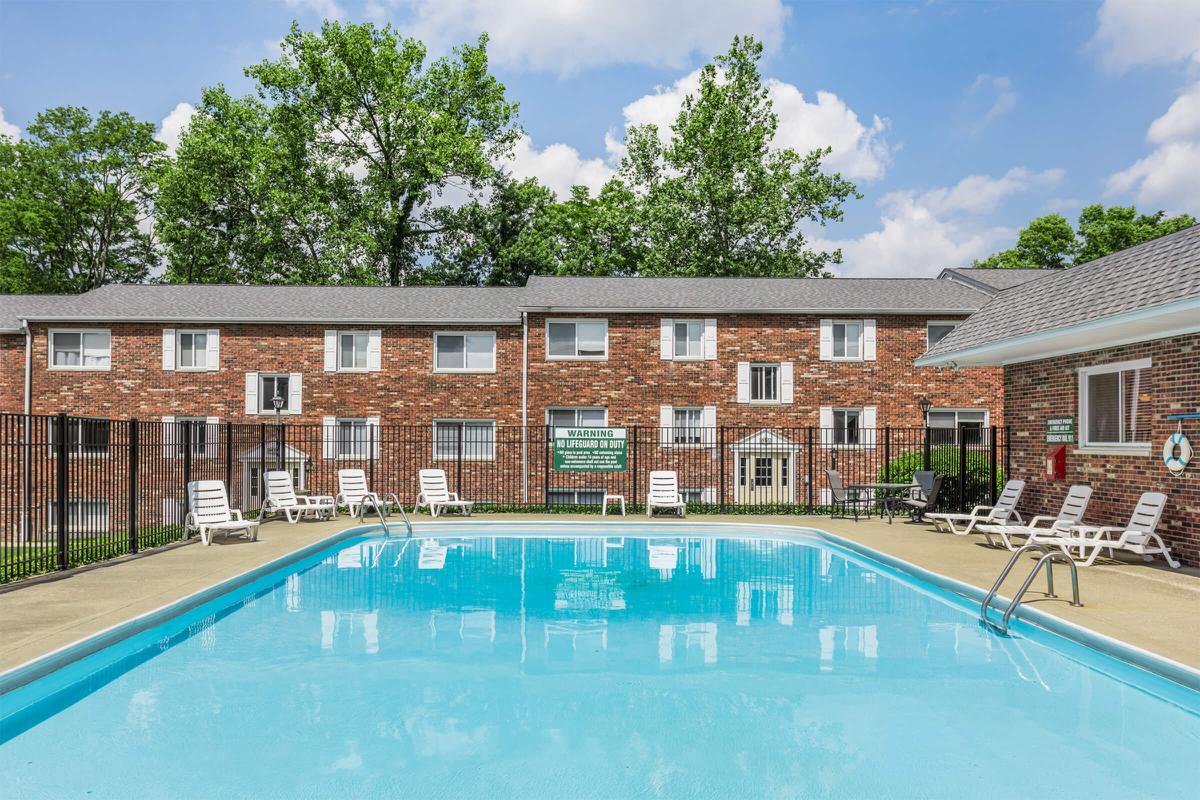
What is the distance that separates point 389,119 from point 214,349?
16.5 meters

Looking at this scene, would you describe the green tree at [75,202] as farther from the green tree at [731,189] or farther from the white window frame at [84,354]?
the green tree at [731,189]

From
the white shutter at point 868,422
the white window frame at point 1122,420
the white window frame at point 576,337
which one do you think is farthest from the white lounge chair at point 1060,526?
the white window frame at point 576,337

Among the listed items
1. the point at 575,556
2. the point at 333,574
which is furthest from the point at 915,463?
the point at 333,574

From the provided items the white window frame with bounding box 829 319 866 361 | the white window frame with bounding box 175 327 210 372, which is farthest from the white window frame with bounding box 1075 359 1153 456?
the white window frame with bounding box 175 327 210 372

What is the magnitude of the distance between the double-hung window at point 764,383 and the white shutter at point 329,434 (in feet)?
40.3

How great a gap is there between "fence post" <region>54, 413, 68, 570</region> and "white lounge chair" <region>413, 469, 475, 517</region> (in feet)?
27.6

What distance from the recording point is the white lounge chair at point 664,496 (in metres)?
17.3

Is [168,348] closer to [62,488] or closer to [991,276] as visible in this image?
[62,488]

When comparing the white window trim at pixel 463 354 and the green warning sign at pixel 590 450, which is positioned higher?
the white window trim at pixel 463 354

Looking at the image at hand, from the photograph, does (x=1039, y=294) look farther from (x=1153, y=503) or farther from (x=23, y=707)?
(x=23, y=707)

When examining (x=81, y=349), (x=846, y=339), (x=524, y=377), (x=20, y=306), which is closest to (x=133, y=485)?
(x=524, y=377)

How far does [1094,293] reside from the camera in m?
11.1

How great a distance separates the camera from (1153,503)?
33.6 ft

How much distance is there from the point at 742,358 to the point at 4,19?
66.9ft
